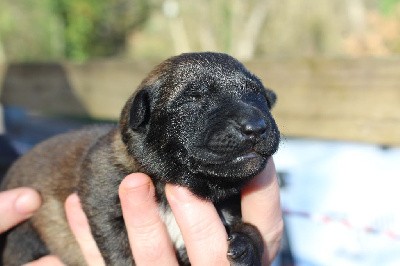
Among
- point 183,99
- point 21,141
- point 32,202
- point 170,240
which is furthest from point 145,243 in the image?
point 21,141

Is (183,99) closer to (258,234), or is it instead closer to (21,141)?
(258,234)

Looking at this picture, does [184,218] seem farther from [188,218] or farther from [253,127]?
[253,127]

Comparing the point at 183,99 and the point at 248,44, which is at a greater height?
the point at 183,99

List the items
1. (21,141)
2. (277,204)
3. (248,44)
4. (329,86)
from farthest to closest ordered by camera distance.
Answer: (248,44)
(21,141)
(329,86)
(277,204)

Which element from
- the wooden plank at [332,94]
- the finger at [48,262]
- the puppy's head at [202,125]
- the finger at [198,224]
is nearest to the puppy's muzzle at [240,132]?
the puppy's head at [202,125]

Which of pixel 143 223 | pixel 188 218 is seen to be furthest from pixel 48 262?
pixel 188 218

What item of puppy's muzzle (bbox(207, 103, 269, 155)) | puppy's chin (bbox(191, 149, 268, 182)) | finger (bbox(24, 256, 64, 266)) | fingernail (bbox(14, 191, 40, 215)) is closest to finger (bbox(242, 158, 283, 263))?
puppy's chin (bbox(191, 149, 268, 182))

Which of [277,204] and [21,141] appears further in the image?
[21,141]
